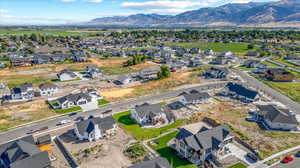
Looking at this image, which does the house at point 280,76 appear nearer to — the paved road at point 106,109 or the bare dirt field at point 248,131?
the paved road at point 106,109

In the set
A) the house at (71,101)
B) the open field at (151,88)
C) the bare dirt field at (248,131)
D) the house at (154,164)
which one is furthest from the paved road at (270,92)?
the house at (71,101)

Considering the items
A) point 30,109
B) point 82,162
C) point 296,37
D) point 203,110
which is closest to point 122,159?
point 82,162

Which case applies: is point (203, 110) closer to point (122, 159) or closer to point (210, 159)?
point (210, 159)

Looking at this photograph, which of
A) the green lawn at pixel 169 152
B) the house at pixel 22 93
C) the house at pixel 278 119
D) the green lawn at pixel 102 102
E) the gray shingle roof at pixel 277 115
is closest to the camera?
the green lawn at pixel 169 152

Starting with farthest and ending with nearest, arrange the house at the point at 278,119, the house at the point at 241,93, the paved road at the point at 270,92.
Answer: the house at the point at 241,93 → the paved road at the point at 270,92 → the house at the point at 278,119

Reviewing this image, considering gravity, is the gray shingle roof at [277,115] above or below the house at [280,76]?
below

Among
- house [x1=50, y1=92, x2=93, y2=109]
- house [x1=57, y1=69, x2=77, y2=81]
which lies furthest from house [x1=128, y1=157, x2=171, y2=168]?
house [x1=57, y1=69, x2=77, y2=81]

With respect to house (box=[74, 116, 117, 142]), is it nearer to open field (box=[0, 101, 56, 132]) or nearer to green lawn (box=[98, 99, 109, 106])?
open field (box=[0, 101, 56, 132])
